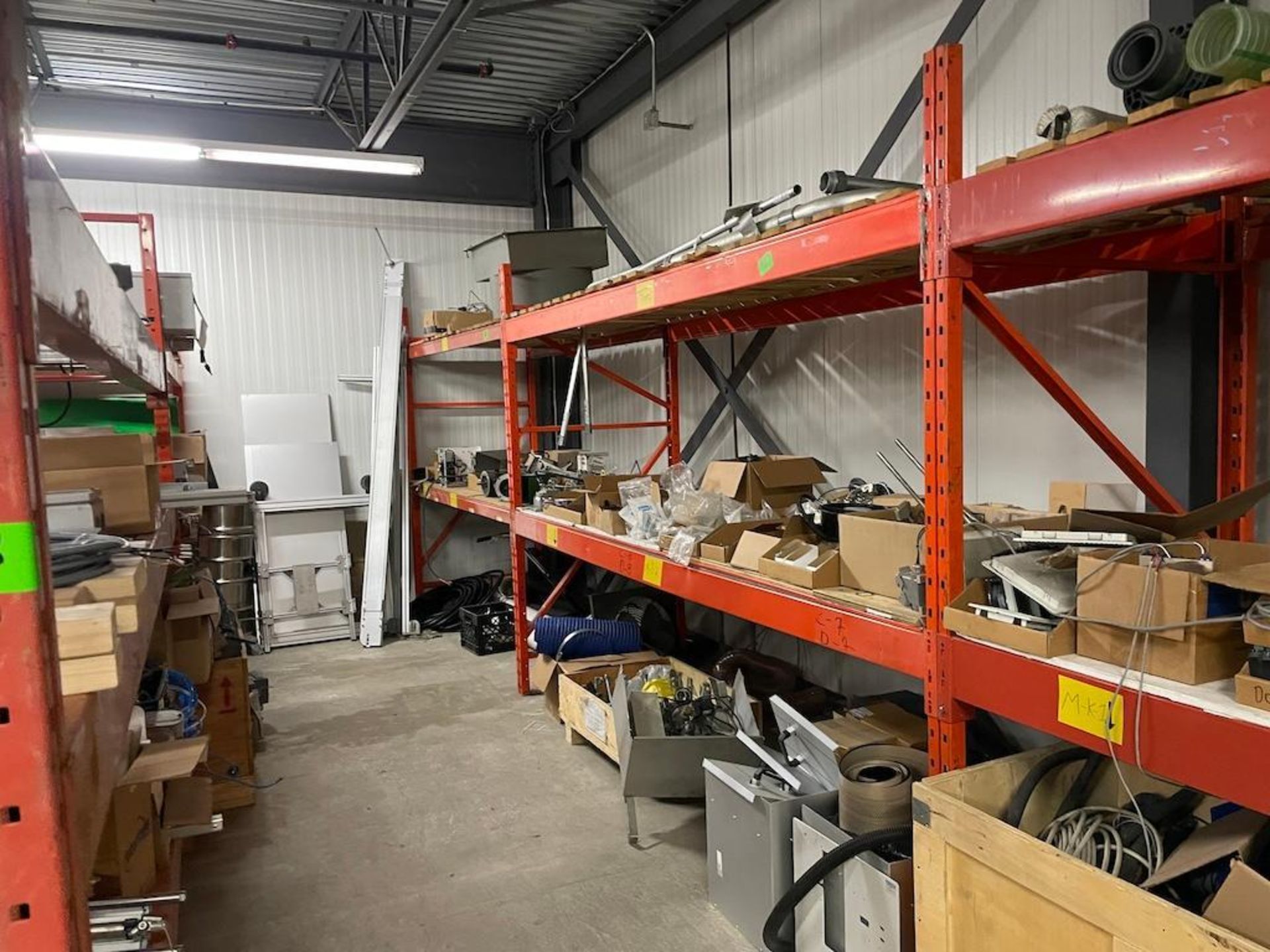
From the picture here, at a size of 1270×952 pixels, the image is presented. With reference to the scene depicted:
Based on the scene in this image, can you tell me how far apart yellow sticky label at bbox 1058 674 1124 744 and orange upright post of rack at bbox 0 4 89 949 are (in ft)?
4.77

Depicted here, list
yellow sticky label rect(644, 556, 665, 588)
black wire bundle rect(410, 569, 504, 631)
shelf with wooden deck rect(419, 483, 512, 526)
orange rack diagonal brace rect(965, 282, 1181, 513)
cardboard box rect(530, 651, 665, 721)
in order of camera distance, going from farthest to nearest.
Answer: black wire bundle rect(410, 569, 504, 631), shelf with wooden deck rect(419, 483, 512, 526), cardboard box rect(530, 651, 665, 721), yellow sticky label rect(644, 556, 665, 588), orange rack diagonal brace rect(965, 282, 1181, 513)

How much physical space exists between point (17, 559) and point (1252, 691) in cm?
157

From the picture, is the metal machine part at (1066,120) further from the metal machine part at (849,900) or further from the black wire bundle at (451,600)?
the black wire bundle at (451,600)

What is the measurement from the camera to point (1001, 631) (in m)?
1.66

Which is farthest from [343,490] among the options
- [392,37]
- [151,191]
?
[392,37]

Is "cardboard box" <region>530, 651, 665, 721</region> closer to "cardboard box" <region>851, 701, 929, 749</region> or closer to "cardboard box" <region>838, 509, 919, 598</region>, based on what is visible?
"cardboard box" <region>851, 701, 929, 749</region>

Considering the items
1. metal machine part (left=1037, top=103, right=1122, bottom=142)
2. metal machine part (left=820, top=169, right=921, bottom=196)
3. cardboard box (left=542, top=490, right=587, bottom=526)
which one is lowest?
cardboard box (left=542, top=490, right=587, bottom=526)

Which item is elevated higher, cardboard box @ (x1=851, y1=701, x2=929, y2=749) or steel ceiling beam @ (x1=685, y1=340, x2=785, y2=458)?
steel ceiling beam @ (x1=685, y1=340, x2=785, y2=458)

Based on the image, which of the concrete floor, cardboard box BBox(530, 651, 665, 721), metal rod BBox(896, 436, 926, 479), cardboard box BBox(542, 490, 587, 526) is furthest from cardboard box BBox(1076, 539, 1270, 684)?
cardboard box BBox(530, 651, 665, 721)

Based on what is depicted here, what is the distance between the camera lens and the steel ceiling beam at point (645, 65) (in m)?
4.36

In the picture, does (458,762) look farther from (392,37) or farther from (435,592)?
(392,37)

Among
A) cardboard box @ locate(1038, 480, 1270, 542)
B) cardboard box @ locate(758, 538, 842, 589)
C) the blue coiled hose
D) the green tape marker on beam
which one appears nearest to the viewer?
the green tape marker on beam

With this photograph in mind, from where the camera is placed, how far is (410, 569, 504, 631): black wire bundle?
6.07 metres

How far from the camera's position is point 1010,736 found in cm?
309
